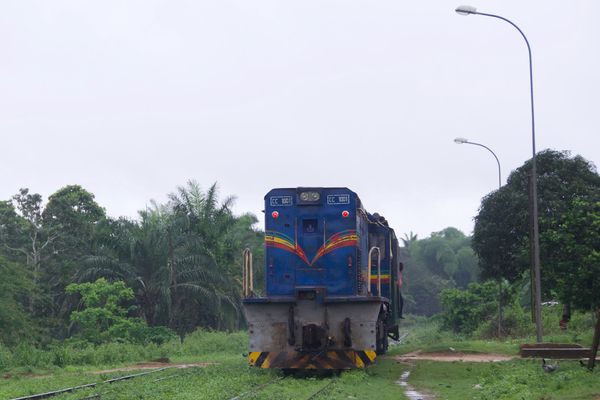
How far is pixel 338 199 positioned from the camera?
20969 mm

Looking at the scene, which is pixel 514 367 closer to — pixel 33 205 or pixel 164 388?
pixel 164 388

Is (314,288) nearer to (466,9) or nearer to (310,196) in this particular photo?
(310,196)

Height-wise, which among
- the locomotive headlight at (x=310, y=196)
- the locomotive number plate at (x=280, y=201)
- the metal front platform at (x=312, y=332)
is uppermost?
the locomotive headlight at (x=310, y=196)

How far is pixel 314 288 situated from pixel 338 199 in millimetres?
2531

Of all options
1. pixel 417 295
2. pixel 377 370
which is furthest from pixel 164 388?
pixel 417 295

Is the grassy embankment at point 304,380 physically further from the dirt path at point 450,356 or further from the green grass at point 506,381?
the dirt path at point 450,356

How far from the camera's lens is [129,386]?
1877 centimetres

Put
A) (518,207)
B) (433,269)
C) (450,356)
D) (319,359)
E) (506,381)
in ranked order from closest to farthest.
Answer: (506,381) < (319,359) < (450,356) < (518,207) < (433,269)

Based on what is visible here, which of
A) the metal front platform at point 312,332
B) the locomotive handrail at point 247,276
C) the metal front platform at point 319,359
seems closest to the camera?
the metal front platform at point 312,332

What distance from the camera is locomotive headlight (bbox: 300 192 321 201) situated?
21.1 m

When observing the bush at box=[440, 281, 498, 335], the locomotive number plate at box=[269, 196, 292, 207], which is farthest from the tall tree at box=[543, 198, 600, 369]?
the bush at box=[440, 281, 498, 335]

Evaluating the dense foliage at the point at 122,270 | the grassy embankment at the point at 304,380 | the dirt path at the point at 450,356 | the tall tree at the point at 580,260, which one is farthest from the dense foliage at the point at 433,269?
the tall tree at the point at 580,260

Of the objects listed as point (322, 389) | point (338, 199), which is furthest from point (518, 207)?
point (322, 389)

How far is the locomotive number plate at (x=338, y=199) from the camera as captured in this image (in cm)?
2091
